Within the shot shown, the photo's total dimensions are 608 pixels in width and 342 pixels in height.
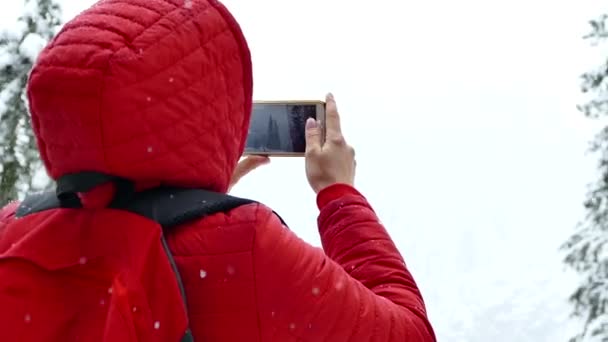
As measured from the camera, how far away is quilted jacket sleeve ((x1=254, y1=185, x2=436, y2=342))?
1.48m

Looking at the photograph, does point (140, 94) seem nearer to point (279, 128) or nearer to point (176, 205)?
point (176, 205)

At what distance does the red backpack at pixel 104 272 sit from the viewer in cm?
144

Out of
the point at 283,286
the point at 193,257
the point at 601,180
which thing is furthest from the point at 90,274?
the point at 601,180

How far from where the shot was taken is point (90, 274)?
1.47m

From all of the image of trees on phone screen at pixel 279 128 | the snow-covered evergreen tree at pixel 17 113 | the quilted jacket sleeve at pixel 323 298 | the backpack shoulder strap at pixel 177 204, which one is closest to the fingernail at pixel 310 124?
the image of trees on phone screen at pixel 279 128

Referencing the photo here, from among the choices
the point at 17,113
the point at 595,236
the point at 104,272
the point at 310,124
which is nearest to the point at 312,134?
the point at 310,124

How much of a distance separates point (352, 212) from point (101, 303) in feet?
1.77

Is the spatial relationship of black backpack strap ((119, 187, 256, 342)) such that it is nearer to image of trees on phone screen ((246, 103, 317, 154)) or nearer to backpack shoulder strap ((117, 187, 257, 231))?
backpack shoulder strap ((117, 187, 257, 231))

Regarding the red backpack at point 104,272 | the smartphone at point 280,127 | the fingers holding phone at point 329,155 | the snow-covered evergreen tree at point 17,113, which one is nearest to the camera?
the red backpack at point 104,272

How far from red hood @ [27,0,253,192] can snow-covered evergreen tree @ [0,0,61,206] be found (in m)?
10.1

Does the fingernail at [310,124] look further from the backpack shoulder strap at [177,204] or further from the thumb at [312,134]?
the backpack shoulder strap at [177,204]

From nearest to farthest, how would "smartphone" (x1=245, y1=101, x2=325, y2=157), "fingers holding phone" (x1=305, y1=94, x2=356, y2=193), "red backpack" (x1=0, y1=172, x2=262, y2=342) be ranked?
"red backpack" (x1=0, y1=172, x2=262, y2=342), "fingers holding phone" (x1=305, y1=94, x2=356, y2=193), "smartphone" (x1=245, y1=101, x2=325, y2=157)

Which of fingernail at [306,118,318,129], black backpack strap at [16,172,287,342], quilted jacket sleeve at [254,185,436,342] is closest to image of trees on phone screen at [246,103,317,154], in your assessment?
fingernail at [306,118,318,129]

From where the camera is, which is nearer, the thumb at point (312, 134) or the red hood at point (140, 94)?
the red hood at point (140, 94)
